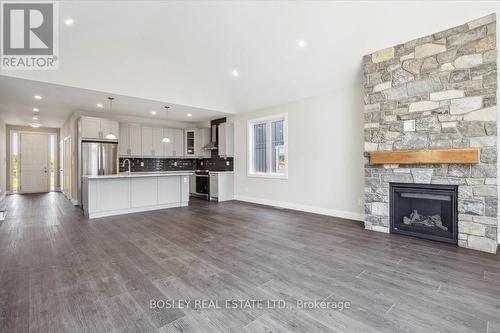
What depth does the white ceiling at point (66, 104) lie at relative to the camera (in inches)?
189

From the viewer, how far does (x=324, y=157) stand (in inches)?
214

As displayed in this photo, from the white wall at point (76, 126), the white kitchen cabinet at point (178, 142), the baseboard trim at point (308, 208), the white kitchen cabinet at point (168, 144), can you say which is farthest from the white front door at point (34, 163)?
the baseboard trim at point (308, 208)

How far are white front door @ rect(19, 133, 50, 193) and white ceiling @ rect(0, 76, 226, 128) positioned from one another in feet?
5.41

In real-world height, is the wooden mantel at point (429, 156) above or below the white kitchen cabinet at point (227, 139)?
below

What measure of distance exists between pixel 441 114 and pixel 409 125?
409mm

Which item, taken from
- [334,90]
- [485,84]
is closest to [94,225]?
[334,90]

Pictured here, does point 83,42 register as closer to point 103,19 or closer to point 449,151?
point 103,19

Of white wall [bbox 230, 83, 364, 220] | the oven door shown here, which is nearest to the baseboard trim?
white wall [bbox 230, 83, 364, 220]

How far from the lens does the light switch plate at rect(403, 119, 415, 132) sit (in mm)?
3752

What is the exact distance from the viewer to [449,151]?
3369 mm

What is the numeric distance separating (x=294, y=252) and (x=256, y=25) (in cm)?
378

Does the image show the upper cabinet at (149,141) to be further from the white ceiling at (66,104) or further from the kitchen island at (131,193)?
the kitchen island at (131,193)

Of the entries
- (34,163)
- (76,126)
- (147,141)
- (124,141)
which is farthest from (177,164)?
(34,163)

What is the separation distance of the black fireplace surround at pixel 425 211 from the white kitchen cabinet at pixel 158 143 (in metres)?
6.96
